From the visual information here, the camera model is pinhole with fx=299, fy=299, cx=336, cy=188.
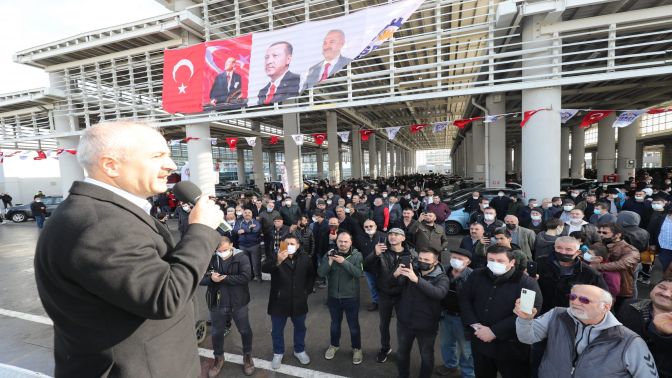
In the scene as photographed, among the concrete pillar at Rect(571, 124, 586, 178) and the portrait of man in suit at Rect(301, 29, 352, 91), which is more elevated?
the portrait of man in suit at Rect(301, 29, 352, 91)

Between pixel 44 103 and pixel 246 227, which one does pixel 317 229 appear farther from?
pixel 44 103

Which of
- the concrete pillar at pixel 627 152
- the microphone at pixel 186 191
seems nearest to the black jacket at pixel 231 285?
the microphone at pixel 186 191

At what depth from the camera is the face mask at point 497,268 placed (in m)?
3.10

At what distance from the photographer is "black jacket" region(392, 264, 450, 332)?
3.42m

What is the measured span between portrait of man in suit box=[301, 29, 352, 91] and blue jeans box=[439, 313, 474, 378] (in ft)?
30.4

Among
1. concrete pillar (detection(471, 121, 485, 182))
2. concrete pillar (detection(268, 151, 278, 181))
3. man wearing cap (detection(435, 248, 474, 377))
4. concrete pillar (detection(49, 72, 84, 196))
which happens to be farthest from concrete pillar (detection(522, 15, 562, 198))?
concrete pillar (detection(268, 151, 278, 181))

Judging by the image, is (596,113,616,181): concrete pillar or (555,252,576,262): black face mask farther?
(596,113,616,181): concrete pillar

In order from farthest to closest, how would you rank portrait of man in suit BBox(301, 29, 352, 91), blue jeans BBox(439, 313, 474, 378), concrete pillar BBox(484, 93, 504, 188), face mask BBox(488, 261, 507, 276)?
1. concrete pillar BBox(484, 93, 504, 188)
2. portrait of man in suit BBox(301, 29, 352, 91)
3. blue jeans BBox(439, 313, 474, 378)
4. face mask BBox(488, 261, 507, 276)

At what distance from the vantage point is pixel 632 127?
79.8 feet

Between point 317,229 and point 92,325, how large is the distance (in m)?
6.31

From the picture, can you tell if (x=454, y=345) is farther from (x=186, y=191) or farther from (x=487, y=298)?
(x=186, y=191)

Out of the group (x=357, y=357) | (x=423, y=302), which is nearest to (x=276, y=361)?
(x=357, y=357)

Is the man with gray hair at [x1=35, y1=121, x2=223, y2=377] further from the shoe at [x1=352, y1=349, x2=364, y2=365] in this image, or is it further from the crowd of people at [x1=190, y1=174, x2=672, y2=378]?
the shoe at [x1=352, y1=349, x2=364, y2=365]

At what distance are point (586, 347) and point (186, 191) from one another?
318cm
